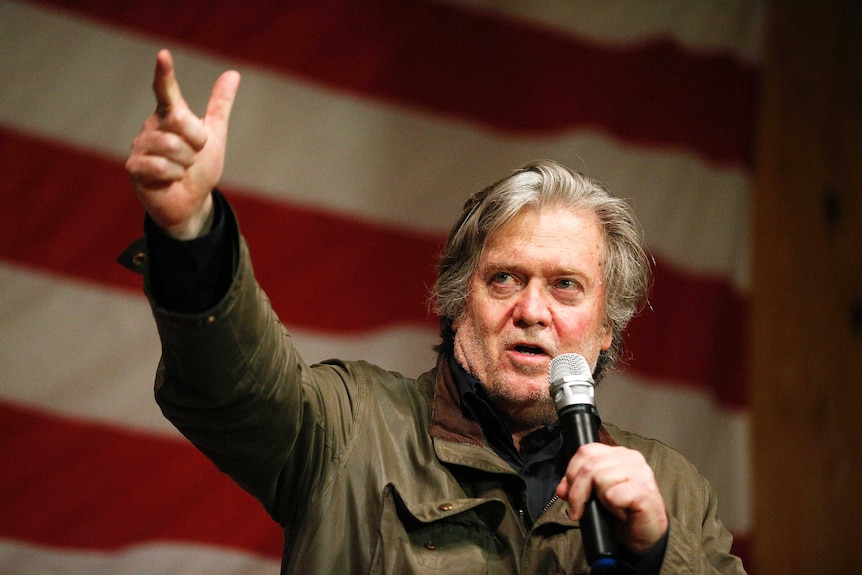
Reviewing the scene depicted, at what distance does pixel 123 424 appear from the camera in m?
2.27

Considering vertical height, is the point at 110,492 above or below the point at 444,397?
below

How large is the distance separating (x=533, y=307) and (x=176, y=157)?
0.73 metres

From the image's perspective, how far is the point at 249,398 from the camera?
3.94 ft

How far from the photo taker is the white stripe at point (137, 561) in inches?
85.1

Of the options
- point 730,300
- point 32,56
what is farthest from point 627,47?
point 32,56

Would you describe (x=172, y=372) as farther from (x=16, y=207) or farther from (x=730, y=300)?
(x=730, y=300)

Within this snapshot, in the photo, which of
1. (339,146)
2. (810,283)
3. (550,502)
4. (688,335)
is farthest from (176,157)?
(810,283)

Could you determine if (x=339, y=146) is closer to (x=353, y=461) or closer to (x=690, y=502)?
(x=353, y=461)

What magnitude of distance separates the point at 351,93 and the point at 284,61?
0.64 ft

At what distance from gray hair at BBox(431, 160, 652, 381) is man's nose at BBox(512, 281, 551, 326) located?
0.14 m

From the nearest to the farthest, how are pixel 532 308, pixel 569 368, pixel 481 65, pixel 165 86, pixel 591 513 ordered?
pixel 165 86, pixel 591 513, pixel 569 368, pixel 532 308, pixel 481 65

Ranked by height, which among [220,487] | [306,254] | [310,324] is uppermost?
[306,254]

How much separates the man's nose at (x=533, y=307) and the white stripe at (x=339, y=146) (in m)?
0.97

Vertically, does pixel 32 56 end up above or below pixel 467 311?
above
